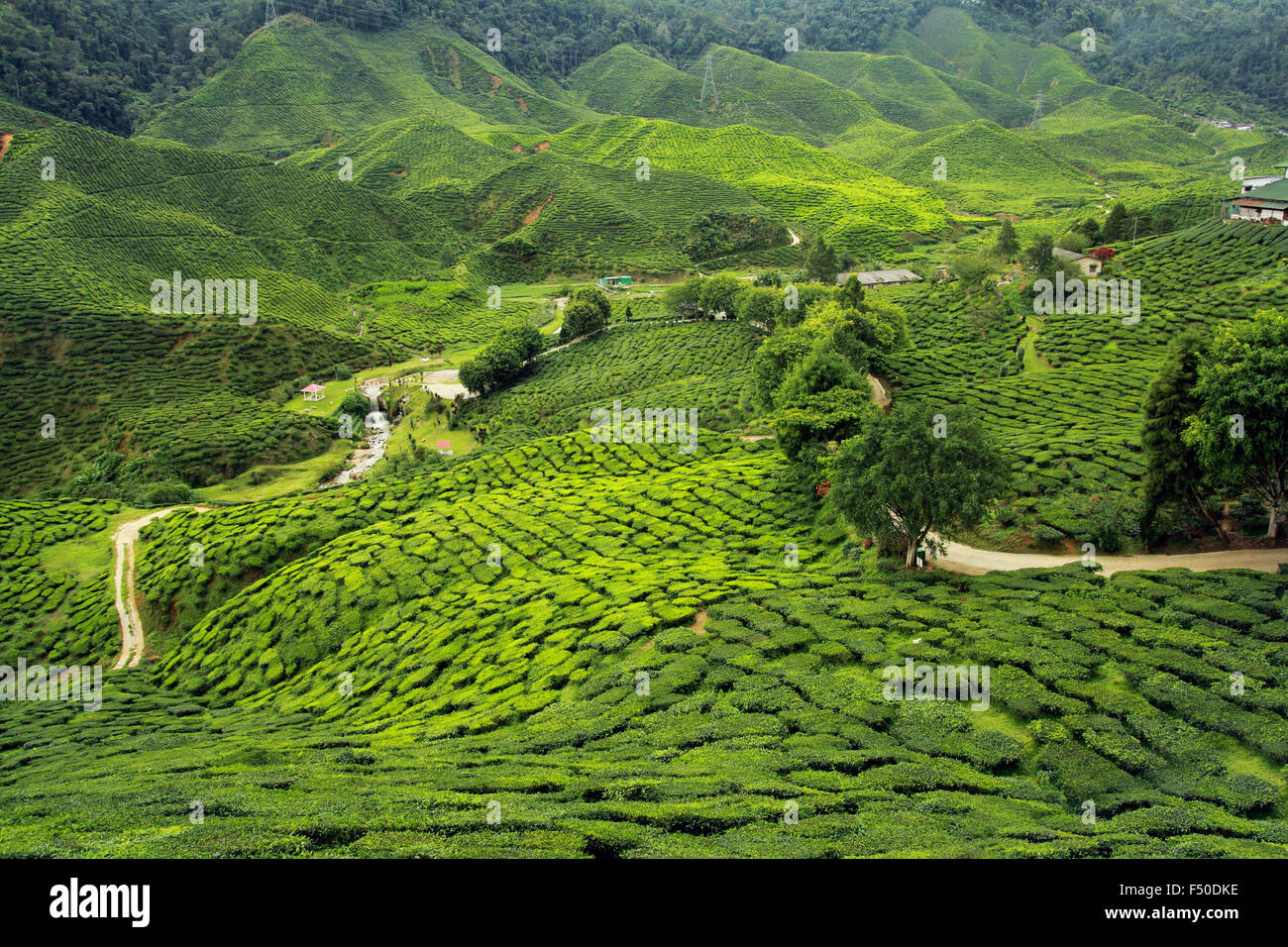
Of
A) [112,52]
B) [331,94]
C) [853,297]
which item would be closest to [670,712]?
[853,297]

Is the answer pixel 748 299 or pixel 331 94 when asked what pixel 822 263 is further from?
pixel 331 94

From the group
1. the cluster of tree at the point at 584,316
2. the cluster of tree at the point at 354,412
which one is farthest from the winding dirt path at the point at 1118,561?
the cluster of tree at the point at 584,316

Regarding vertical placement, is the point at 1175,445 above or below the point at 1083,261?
below

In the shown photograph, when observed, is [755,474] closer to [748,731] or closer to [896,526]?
[896,526]

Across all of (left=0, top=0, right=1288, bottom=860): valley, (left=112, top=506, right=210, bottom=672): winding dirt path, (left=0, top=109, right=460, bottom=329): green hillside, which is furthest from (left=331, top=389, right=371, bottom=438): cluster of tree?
(left=112, top=506, right=210, bottom=672): winding dirt path

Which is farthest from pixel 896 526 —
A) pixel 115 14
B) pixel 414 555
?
pixel 115 14

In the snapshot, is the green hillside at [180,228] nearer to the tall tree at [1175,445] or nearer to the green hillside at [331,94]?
the green hillside at [331,94]

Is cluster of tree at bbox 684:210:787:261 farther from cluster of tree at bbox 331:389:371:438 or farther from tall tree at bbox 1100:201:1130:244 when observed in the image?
cluster of tree at bbox 331:389:371:438
